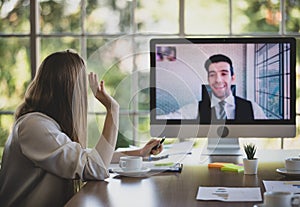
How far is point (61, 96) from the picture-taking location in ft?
7.58

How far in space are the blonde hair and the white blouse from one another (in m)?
0.05

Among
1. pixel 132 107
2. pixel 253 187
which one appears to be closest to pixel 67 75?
pixel 253 187

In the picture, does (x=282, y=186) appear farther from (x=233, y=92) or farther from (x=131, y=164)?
(x=233, y=92)

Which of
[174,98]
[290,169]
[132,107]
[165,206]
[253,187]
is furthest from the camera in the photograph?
[132,107]

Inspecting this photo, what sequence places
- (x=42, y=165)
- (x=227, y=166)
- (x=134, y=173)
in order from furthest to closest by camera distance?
(x=227, y=166), (x=134, y=173), (x=42, y=165)

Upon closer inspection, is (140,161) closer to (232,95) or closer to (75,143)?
(75,143)

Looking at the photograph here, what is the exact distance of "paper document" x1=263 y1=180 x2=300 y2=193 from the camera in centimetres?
200

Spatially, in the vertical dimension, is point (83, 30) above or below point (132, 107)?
above

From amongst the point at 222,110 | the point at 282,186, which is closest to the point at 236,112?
the point at 222,110

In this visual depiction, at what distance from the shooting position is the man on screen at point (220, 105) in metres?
2.79

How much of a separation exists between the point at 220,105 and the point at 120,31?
1171mm

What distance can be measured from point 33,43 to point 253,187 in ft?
6.94

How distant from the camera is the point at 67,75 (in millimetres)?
2330

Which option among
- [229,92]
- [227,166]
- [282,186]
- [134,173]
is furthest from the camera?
[229,92]
